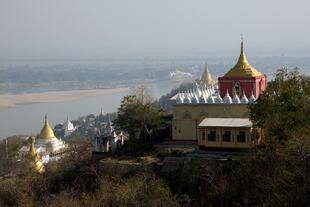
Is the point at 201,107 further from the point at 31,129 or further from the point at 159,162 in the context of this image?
the point at 31,129

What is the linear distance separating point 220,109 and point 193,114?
0.99 meters

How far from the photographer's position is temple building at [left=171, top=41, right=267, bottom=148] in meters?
17.5

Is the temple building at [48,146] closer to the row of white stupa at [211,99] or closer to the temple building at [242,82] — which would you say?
the row of white stupa at [211,99]

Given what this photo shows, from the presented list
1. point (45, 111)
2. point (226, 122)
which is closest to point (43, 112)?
point (45, 111)

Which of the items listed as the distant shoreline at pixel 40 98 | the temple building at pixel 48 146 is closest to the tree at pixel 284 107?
the temple building at pixel 48 146

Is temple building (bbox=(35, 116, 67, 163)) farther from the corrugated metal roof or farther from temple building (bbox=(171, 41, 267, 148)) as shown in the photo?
the corrugated metal roof

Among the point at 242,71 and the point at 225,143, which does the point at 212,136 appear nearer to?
the point at 225,143

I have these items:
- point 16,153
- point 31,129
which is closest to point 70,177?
point 16,153

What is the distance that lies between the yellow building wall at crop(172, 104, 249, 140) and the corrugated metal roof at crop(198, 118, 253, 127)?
107 centimetres

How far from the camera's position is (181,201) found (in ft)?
45.6

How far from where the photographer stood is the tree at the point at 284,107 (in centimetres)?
1428

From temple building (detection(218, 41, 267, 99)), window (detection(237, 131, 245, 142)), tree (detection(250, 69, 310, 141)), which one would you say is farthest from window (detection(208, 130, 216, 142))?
temple building (detection(218, 41, 267, 99))

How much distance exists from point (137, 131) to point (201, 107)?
7.80 ft

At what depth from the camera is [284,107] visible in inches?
595
